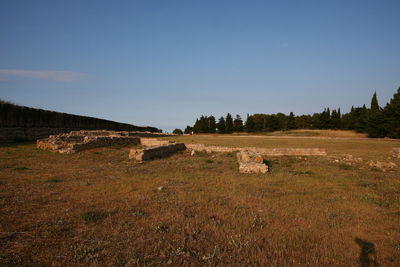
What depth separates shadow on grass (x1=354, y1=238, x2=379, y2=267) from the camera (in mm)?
3475

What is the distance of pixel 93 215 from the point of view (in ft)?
15.9

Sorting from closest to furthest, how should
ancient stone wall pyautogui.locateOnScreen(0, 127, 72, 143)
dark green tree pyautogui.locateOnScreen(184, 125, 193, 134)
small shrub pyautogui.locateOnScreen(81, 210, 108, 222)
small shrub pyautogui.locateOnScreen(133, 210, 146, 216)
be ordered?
1. small shrub pyautogui.locateOnScreen(81, 210, 108, 222)
2. small shrub pyautogui.locateOnScreen(133, 210, 146, 216)
3. ancient stone wall pyautogui.locateOnScreen(0, 127, 72, 143)
4. dark green tree pyautogui.locateOnScreen(184, 125, 193, 134)

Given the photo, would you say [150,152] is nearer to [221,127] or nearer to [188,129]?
[221,127]

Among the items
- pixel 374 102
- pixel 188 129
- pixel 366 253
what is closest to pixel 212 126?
pixel 188 129

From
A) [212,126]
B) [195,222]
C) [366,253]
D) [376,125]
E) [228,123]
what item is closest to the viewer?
[366,253]

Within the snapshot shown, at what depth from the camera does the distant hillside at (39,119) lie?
65.0ft

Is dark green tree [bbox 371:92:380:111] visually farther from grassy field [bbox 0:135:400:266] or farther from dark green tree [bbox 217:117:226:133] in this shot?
grassy field [bbox 0:135:400:266]

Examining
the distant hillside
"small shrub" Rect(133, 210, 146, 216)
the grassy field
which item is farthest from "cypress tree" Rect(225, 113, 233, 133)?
"small shrub" Rect(133, 210, 146, 216)

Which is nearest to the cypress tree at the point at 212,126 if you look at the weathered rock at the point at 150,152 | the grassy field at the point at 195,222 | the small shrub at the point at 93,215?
the weathered rock at the point at 150,152

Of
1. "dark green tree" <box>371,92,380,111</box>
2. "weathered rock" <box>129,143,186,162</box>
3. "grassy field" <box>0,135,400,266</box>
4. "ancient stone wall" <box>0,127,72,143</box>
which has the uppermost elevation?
"dark green tree" <box>371,92,380,111</box>

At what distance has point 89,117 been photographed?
35.2 metres

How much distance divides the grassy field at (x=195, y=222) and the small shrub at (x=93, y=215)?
0.02m

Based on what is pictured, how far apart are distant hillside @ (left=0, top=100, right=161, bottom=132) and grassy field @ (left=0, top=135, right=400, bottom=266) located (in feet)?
47.8

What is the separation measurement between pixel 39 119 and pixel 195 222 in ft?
82.3
